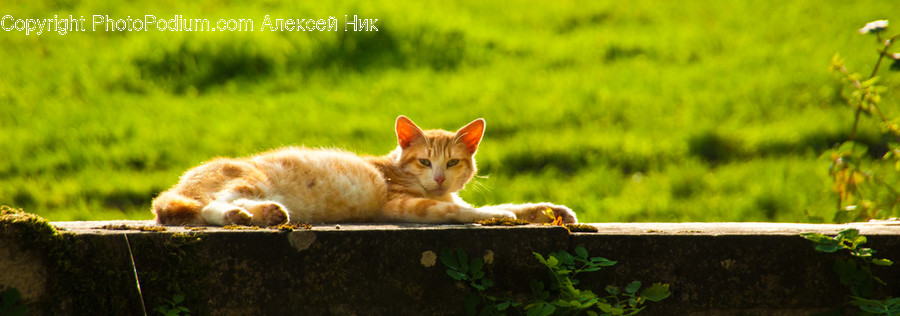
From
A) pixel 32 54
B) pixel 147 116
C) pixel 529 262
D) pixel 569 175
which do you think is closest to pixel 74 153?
pixel 147 116

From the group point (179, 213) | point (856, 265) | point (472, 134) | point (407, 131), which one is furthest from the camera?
point (472, 134)

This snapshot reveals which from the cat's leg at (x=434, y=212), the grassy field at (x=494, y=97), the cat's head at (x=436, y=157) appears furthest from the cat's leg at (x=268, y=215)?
the grassy field at (x=494, y=97)

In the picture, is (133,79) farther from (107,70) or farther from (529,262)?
(529,262)

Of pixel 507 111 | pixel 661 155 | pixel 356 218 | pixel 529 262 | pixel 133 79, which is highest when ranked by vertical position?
pixel 133 79

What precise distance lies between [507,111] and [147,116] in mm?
3506

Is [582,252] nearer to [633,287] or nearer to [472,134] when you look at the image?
[633,287]

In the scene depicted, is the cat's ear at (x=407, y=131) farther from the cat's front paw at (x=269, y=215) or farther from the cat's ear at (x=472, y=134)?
the cat's front paw at (x=269, y=215)

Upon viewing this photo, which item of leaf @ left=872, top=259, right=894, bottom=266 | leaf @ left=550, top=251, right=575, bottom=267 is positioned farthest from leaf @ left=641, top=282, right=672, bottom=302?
leaf @ left=872, top=259, right=894, bottom=266

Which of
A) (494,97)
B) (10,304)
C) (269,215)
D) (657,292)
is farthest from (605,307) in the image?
(494,97)

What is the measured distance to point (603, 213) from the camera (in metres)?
5.91

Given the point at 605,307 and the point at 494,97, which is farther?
the point at 494,97

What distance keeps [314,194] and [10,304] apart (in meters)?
1.36

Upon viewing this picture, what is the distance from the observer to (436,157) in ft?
13.0

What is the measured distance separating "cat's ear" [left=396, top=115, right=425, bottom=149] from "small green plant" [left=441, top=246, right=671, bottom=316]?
1.58 metres
